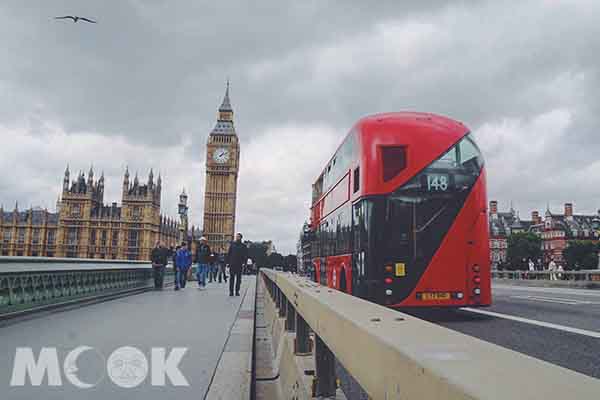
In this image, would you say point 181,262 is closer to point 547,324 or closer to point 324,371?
point 547,324

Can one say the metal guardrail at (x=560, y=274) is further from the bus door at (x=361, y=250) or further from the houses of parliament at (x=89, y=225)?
the houses of parliament at (x=89, y=225)

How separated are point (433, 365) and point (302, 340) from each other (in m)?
2.59

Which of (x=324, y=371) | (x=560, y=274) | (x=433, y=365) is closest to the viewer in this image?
(x=433, y=365)

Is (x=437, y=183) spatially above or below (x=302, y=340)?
above

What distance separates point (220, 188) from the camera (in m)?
112

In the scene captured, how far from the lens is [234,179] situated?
11206 cm

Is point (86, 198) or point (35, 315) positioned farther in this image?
point (86, 198)

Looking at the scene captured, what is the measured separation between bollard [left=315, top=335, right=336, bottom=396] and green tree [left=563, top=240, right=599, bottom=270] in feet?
247

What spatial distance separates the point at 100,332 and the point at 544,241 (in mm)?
103200

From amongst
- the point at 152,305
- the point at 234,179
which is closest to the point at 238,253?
the point at 152,305

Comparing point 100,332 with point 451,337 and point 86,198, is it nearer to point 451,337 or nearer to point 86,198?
point 451,337

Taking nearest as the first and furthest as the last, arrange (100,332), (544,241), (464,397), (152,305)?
(464,397) < (100,332) < (152,305) < (544,241)

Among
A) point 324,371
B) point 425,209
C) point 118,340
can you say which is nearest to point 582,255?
point 425,209

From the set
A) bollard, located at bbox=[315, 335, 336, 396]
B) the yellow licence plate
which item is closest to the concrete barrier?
bollard, located at bbox=[315, 335, 336, 396]
